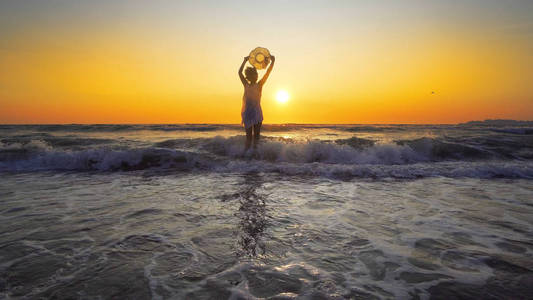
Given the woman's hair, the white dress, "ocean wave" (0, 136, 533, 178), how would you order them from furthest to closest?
the white dress
the woman's hair
"ocean wave" (0, 136, 533, 178)

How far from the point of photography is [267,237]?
240cm

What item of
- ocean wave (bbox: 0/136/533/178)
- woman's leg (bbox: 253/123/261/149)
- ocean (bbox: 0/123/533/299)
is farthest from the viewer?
woman's leg (bbox: 253/123/261/149)

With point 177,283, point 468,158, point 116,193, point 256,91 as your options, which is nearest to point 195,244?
point 177,283

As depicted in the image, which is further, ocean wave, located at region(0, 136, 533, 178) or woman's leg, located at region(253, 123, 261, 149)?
woman's leg, located at region(253, 123, 261, 149)

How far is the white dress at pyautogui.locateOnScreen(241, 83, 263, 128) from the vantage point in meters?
6.62

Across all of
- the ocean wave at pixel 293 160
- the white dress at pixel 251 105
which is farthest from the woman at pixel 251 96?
the ocean wave at pixel 293 160

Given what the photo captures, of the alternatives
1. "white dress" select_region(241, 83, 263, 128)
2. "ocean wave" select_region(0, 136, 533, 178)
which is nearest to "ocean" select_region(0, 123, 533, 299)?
"ocean wave" select_region(0, 136, 533, 178)

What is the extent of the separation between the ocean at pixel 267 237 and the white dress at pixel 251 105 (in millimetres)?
1950

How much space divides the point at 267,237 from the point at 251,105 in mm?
4838

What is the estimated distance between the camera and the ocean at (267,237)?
1.68 m

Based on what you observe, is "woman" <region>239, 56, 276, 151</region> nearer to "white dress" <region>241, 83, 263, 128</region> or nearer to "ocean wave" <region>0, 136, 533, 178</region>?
"white dress" <region>241, 83, 263, 128</region>

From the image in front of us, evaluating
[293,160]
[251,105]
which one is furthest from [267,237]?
[293,160]

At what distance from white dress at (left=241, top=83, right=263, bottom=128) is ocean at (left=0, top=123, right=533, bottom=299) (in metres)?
1.95

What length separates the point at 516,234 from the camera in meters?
2.55
